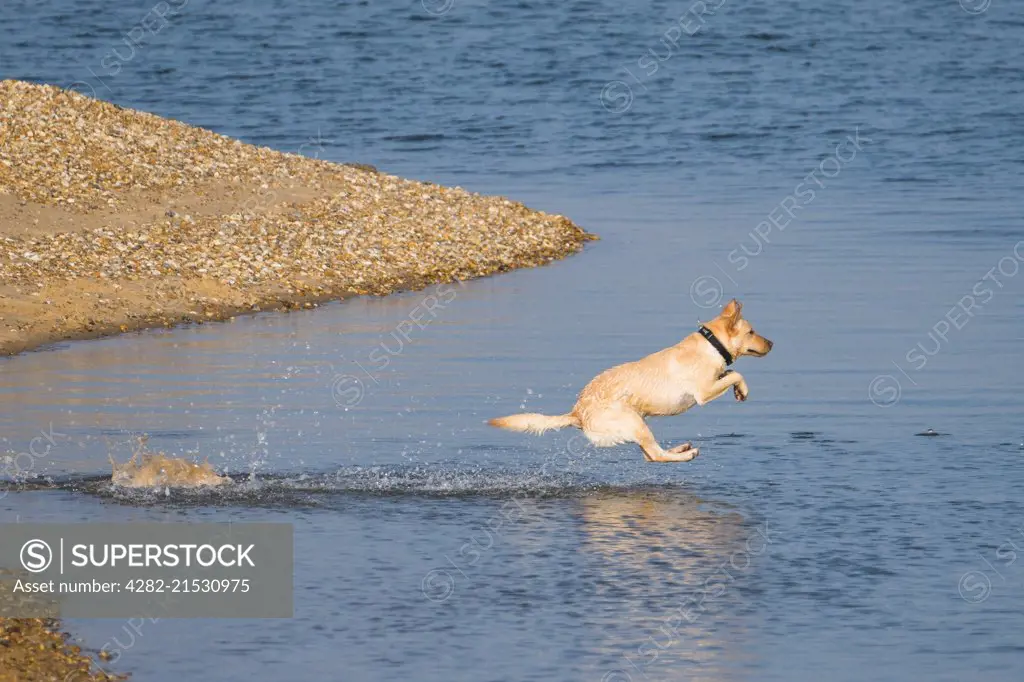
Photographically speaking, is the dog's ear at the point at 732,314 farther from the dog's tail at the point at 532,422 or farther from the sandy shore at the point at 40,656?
the sandy shore at the point at 40,656

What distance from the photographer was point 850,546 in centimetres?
1097

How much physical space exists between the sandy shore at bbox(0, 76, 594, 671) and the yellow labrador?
23.2ft

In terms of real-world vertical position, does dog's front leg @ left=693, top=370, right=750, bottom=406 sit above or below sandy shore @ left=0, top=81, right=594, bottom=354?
below

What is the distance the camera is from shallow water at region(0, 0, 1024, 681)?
943 cm

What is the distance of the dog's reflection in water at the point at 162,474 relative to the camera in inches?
490

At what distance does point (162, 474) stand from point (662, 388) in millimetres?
3519

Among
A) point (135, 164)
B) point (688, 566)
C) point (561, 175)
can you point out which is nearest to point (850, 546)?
point (688, 566)

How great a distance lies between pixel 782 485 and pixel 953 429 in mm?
2325

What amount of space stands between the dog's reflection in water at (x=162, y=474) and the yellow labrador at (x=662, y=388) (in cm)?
220

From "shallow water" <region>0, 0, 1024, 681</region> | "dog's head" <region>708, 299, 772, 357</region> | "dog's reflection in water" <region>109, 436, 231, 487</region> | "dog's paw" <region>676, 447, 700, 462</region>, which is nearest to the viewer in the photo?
"shallow water" <region>0, 0, 1024, 681</region>

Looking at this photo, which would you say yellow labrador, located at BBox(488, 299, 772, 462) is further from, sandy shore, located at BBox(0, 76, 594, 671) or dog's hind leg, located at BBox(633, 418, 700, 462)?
sandy shore, located at BBox(0, 76, 594, 671)

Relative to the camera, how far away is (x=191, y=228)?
852 inches

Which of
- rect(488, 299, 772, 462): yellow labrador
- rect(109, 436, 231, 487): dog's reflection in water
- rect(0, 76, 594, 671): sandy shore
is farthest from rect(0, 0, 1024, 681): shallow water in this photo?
rect(0, 76, 594, 671): sandy shore

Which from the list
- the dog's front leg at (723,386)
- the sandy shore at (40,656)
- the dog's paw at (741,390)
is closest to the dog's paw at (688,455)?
the dog's front leg at (723,386)
